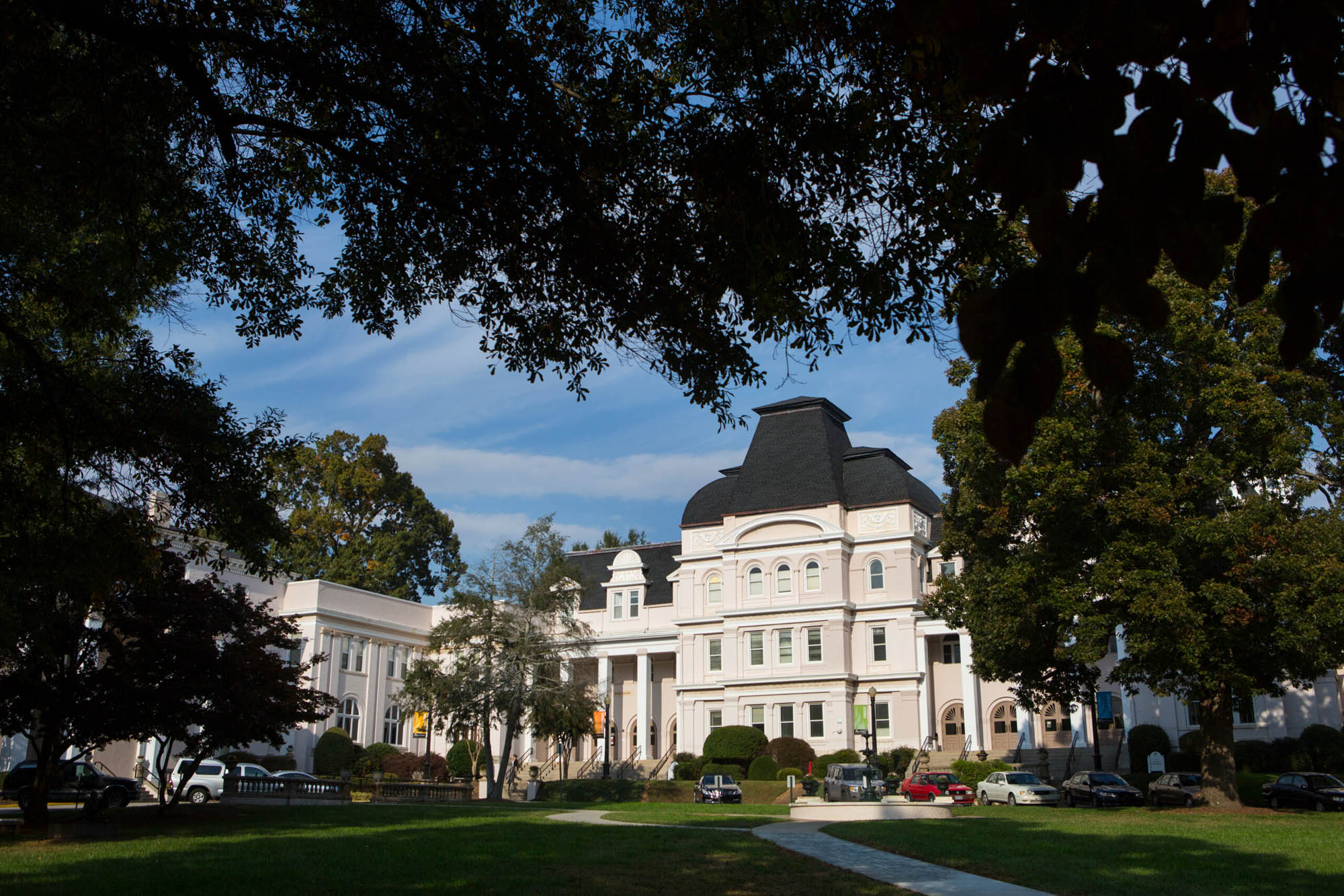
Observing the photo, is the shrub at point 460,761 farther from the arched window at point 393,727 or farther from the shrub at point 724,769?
the shrub at point 724,769

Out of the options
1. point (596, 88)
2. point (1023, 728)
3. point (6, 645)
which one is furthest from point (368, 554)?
point (596, 88)

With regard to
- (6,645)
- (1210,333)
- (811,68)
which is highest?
(1210,333)

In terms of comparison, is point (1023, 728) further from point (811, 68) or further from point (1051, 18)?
point (1051, 18)

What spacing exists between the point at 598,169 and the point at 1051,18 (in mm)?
7406

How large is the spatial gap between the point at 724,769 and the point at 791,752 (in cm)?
329

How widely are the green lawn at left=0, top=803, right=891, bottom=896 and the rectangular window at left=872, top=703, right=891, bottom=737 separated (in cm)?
3255

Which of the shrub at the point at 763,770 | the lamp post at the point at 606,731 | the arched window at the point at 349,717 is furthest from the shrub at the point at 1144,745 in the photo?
the arched window at the point at 349,717

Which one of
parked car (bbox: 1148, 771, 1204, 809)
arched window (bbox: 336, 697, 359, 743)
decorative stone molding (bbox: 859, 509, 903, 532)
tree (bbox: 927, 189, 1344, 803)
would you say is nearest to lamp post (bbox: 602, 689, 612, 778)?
arched window (bbox: 336, 697, 359, 743)

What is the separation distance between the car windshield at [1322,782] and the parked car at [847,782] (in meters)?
13.3

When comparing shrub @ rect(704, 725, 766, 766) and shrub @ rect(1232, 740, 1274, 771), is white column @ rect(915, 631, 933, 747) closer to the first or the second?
shrub @ rect(704, 725, 766, 766)

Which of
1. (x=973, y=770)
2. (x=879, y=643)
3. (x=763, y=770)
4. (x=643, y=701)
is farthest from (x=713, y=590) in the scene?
(x=973, y=770)

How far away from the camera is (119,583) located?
2411 centimetres

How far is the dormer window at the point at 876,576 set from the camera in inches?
2218

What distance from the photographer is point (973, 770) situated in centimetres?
4544
